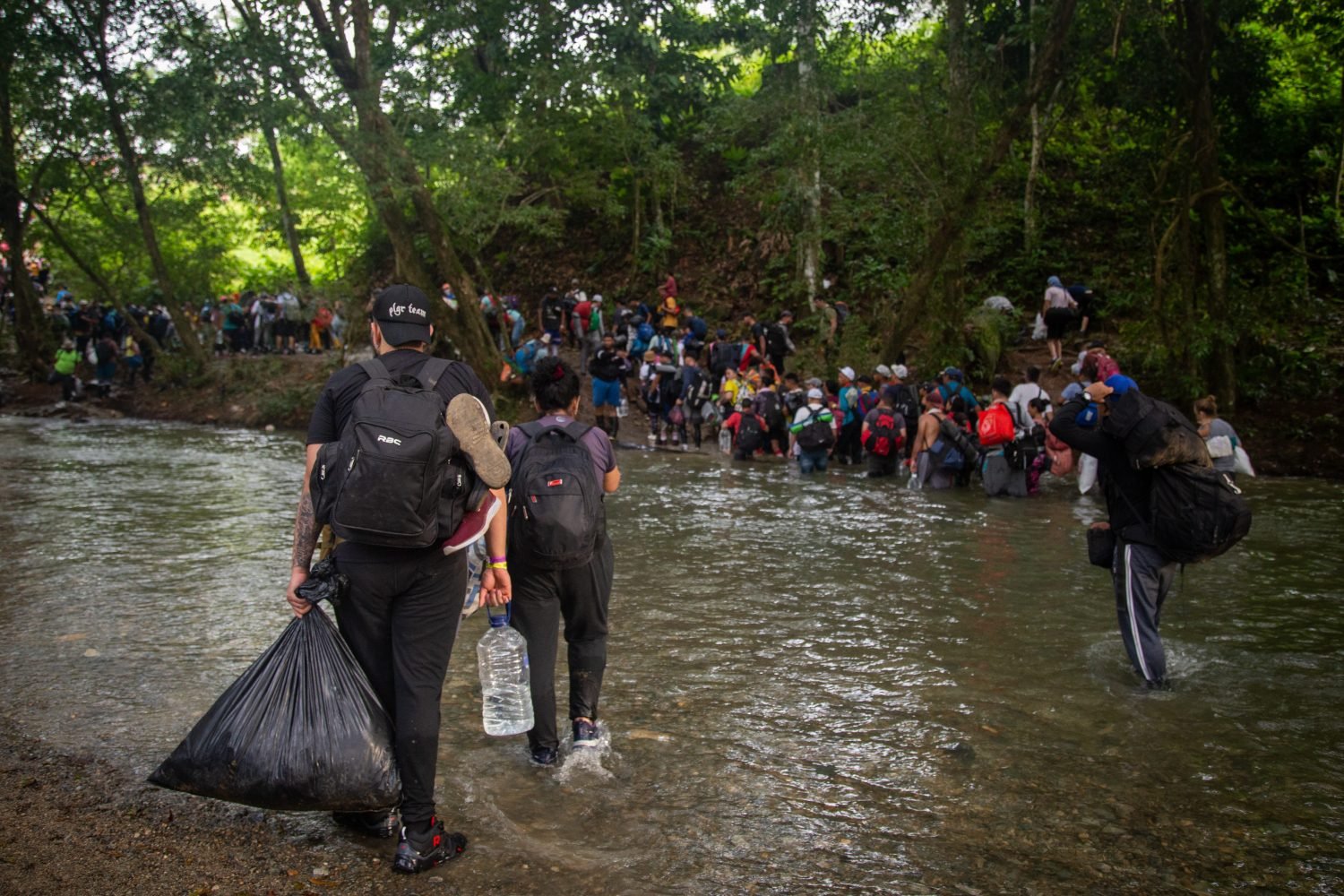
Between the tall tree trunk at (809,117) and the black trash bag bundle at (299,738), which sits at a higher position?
the tall tree trunk at (809,117)

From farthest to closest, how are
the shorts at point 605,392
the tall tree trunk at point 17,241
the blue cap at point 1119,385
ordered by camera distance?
the tall tree trunk at point 17,241
the shorts at point 605,392
the blue cap at point 1119,385

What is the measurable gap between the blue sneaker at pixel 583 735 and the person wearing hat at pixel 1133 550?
2846 millimetres

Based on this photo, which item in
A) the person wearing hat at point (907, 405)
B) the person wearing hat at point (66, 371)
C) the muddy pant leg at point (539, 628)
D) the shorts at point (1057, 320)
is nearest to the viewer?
the muddy pant leg at point (539, 628)

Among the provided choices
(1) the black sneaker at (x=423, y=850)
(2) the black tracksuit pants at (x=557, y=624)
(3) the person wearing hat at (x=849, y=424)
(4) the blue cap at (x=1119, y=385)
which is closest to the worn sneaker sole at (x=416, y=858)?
(1) the black sneaker at (x=423, y=850)

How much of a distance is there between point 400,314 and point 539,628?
1507 millimetres

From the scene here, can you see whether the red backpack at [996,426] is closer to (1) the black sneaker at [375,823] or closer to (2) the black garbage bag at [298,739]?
(1) the black sneaker at [375,823]

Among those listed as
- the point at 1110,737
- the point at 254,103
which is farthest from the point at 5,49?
the point at 1110,737

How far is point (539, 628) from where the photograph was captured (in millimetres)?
4879

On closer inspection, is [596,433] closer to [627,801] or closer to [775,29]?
[627,801]

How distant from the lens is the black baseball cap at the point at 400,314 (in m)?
4.09

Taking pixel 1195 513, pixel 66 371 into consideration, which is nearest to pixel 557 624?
pixel 1195 513

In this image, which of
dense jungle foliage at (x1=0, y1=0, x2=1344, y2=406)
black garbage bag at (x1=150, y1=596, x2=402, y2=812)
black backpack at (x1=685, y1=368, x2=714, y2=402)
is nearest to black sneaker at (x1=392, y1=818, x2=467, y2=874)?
black garbage bag at (x1=150, y1=596, x2=402, y2=812)

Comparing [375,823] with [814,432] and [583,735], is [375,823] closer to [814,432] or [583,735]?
[583,735]

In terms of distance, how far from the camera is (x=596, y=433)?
5125mm
